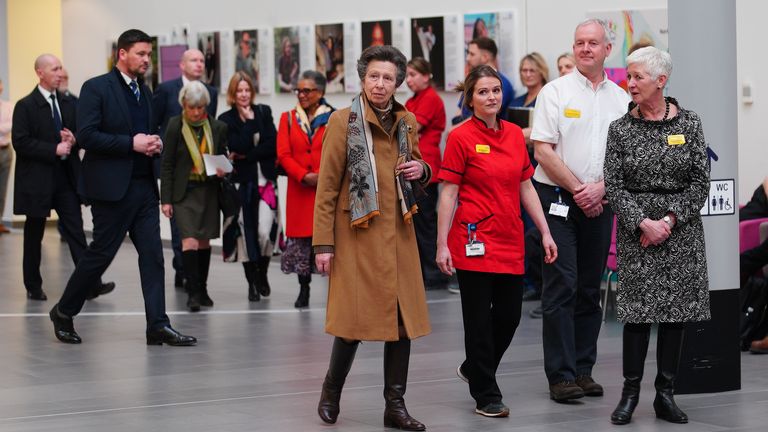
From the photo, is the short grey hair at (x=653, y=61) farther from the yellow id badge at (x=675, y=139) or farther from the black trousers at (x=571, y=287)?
the black trousers at (x=571, y=287)

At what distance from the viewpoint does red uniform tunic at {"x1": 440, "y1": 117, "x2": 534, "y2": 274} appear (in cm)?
723

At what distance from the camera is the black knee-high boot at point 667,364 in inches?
282

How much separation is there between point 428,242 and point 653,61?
266 inches

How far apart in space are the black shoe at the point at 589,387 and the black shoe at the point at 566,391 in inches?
7.1

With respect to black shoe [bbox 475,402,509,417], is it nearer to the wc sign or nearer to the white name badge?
the white name badge

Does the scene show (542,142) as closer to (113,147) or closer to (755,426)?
(755,426)

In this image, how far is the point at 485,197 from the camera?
728 cm

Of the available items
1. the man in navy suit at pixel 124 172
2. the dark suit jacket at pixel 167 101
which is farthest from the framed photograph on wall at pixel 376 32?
the man in navy suit at pixel 124 172

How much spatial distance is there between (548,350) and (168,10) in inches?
462

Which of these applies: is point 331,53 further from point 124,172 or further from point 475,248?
point 475,248

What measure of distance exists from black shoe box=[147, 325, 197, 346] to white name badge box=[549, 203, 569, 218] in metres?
3.31

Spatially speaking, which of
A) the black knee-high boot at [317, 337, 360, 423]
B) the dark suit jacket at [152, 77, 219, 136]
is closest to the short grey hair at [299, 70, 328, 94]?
the dark suit jacket at [152, 77, 219, 136]

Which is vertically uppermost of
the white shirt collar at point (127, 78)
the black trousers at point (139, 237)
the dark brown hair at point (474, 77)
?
the white shirt collar at point (127, 78)

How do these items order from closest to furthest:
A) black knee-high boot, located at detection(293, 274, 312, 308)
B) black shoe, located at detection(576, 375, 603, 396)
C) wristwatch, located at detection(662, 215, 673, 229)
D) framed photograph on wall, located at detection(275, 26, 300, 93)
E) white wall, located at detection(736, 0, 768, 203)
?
wristwatch, located at detection(662, 215, 673, 229), black shoe, located at detection(576, 375, 603, 396), white wall, located at detection(736, 0, 768, 203), black knee-high boot, located at detection(293, 274, 312, 308), framed photograph on wall, located at detection(275, 26, 300, 93)
